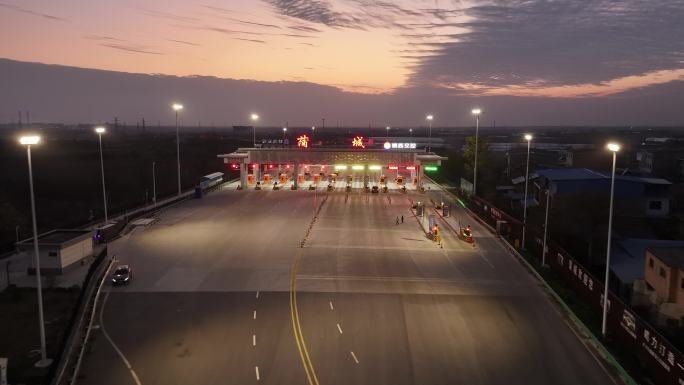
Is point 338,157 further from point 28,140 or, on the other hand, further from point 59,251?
point 28,140

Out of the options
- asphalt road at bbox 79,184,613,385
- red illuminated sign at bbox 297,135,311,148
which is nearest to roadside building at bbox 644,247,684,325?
asphalt road at bbox 79,184,613,385

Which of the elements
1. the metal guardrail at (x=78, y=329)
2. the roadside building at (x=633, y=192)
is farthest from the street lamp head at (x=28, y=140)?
the roadside building at (x=633, y=192)

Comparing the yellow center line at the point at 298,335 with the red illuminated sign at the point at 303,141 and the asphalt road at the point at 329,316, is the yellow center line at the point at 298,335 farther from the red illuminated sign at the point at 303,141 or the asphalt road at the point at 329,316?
the red illuminated sign at the point at 303,141

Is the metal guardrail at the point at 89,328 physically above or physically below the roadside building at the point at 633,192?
below

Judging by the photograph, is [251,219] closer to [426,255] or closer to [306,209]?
[306,209]

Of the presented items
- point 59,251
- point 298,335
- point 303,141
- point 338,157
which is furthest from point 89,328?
point 338,157

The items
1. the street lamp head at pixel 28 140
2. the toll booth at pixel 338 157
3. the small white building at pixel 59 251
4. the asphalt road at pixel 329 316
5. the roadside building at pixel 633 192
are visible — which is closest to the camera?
the asphalt road at pixel 329 316

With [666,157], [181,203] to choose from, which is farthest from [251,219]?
[666,157]
